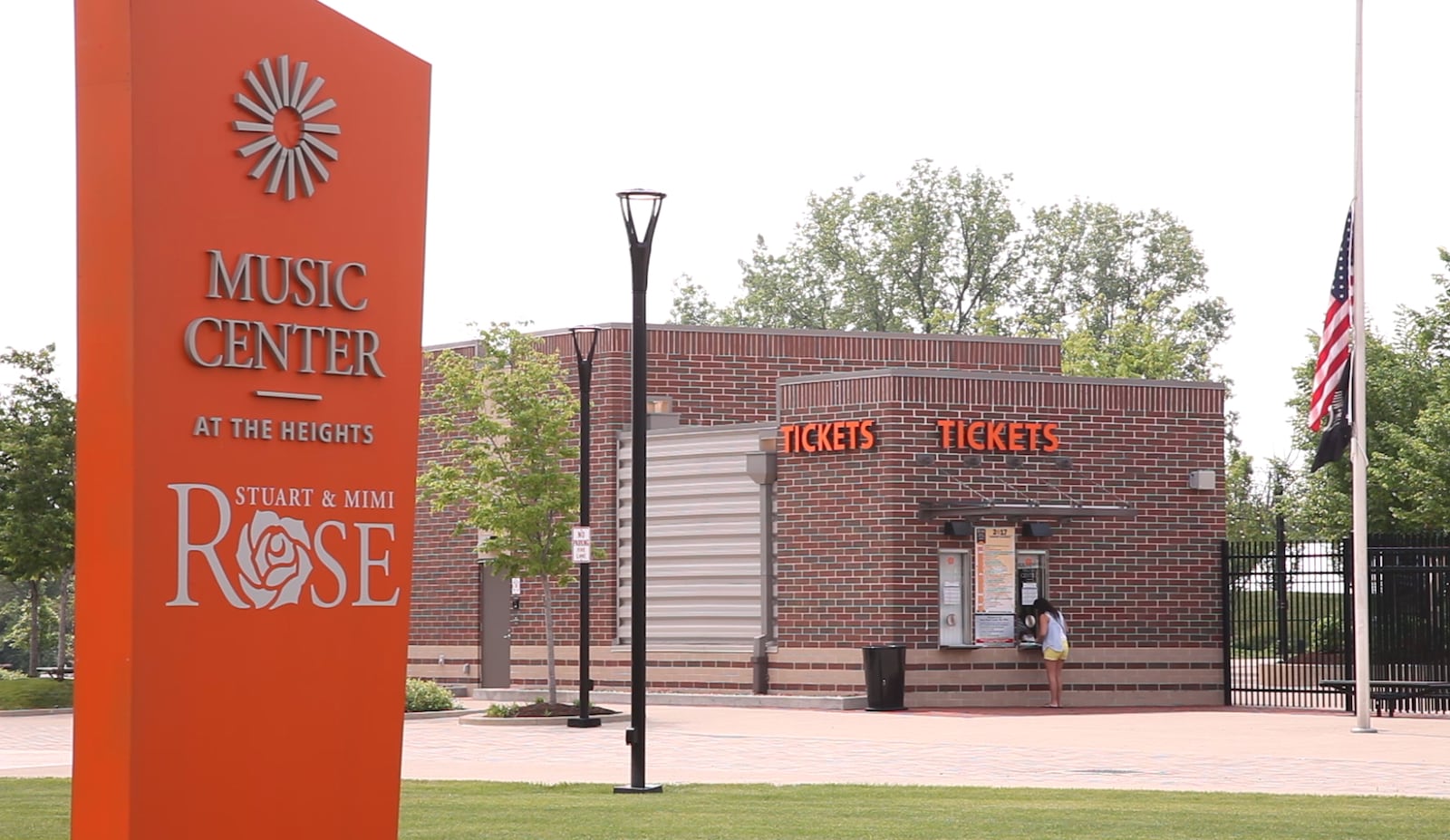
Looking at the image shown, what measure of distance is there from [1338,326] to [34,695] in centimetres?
2103

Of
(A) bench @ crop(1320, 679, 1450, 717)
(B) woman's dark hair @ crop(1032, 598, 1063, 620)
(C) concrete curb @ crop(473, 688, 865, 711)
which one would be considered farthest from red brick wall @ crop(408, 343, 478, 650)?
(A) bench @ crop(1320, 679, 1450, 717)

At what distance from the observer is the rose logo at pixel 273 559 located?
9.25 m

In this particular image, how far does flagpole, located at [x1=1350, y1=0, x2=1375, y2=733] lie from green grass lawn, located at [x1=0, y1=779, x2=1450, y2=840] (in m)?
8.43

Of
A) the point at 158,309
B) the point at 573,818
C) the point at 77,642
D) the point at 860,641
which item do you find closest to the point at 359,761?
the point at 77,642

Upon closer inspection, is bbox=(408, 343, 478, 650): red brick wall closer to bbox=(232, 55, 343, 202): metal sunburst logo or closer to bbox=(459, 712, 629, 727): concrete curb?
bbox=(459, 712, 629, 727): concrete curb

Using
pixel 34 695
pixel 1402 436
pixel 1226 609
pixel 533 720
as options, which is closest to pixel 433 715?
pixel 533 720

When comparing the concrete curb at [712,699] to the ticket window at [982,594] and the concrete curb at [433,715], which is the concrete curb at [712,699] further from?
the concrete curb at [433,715]

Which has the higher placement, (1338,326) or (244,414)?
(1338,326)

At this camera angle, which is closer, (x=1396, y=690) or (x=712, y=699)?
(x=1396, y=690)

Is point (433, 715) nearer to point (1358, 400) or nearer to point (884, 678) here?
point (884, 678)

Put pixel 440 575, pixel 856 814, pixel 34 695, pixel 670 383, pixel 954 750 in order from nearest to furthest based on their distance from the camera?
pixel 856 814 → pixel 954 750 → pixel 34 695 → pixel 670 383 → pixel 440 575

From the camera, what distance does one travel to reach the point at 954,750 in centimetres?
2233

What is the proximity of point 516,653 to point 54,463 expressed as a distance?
29.3 feet

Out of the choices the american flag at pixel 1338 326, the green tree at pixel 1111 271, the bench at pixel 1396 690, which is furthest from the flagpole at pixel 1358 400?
the green tree at pixel 1111 271
